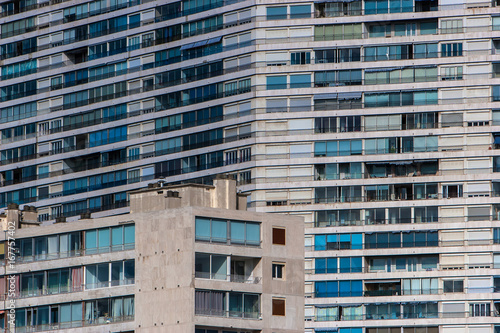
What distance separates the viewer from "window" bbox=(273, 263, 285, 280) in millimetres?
124188

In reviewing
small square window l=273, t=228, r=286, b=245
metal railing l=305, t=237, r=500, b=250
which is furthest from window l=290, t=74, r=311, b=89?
small square window l=273, t=228, r=286, b=245

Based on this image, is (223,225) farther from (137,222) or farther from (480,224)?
(480,224)

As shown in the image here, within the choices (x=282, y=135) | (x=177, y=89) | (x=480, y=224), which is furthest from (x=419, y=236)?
(x=177, y=89)

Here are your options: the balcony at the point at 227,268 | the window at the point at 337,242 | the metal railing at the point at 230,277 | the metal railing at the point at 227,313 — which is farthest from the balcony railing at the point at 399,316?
the metal railing at the point at 227,313

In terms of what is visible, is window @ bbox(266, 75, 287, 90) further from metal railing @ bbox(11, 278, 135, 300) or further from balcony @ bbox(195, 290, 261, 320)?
balcony @ bbox(195, 290, 261, 320)

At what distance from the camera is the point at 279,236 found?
12481cm

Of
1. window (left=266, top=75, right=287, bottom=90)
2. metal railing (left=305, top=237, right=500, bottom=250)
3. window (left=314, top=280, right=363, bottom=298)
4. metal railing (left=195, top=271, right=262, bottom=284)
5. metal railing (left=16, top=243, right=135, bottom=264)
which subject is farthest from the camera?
window (left=266, top=75, right=287, bottom=90)

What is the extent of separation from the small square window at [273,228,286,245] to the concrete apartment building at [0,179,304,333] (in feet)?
0.24

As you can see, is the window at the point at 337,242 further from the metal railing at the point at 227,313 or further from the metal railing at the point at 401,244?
the metal railing at the point at 227,313

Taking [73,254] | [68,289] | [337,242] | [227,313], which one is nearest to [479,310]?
[337,242]

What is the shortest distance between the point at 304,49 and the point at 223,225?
56936 millimetres

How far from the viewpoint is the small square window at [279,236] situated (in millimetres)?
124562

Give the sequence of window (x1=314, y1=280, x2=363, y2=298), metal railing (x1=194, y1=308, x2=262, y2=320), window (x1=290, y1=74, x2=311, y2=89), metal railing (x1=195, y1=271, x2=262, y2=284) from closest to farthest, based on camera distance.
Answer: metal railing (x1=194, y1=308, x2=262, y2=320)
metal railing (x1=195, y1=271, x2=262, y2=284)
window (x1=314, y1=280, x2=363, y2=298)
window (x1=290, y1=74, x2=311, y2=89)

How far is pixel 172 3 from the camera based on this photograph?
185 meters
